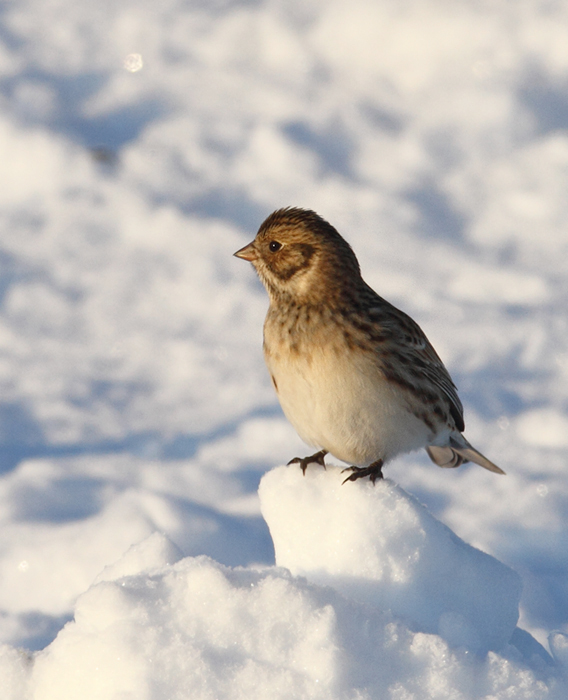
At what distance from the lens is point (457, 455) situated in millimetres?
5781

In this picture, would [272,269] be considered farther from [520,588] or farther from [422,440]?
[520,588]

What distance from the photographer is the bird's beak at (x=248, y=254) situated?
17.0ft

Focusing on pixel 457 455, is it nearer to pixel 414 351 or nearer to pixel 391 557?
pixel 414 351

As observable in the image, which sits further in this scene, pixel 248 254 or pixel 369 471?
pixel 248 254

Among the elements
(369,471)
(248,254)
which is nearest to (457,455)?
(369,471)

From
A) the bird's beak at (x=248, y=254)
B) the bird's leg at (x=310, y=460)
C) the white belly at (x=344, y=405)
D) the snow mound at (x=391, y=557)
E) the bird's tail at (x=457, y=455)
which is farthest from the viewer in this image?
the bird's tail at (x=457, y=455)

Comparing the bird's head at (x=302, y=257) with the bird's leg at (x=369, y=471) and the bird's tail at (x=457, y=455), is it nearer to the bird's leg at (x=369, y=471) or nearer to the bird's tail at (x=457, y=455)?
the bird's leg at (x=369, y=471)

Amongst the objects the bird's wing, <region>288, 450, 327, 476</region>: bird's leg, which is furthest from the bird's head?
<region>288, 450, 327, 476</region>: bird's leg

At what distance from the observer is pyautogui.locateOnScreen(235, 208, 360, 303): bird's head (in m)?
4.87

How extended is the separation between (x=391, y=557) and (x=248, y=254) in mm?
2310

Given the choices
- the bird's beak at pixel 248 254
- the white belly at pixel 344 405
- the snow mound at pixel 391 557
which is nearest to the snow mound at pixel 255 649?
the snow mound at pixel 391 557

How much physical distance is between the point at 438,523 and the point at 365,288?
5.42 feet

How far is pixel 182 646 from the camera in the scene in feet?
10.2

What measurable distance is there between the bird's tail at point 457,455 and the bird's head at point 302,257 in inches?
60.8
